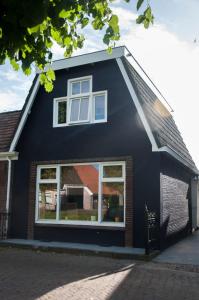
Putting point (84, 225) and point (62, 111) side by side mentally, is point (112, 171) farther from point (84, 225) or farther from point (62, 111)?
point (62, 111)

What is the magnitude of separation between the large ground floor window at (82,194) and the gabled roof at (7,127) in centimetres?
212

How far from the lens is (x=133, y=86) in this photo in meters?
12.2

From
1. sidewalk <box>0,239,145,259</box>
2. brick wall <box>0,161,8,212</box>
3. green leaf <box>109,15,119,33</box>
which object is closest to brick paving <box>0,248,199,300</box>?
sidewalk <box>0,239,145,259</box>

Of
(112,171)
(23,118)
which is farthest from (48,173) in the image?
(112,171)

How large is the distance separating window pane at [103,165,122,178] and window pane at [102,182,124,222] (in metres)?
0.27

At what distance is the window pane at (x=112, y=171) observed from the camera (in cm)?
1232

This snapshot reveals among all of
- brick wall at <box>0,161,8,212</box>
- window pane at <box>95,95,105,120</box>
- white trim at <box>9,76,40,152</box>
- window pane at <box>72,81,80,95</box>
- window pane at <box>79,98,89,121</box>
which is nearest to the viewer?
window pane at <box>95,95,105,120</box>

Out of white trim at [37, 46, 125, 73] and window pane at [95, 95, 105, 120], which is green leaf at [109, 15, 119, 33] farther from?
window pane at [95, 95, 105, 120]

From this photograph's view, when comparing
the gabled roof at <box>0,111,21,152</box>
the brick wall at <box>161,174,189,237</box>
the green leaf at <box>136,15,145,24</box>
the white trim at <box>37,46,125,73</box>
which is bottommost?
the brick wall at <box>161,174,189,237</box>

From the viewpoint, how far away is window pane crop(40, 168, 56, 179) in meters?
13.6

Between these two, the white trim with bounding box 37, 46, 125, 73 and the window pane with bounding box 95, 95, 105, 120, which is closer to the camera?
the white trim with bounding box 37, 46, 125, 73

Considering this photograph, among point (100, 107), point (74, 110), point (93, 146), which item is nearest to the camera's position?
point (93, 146)

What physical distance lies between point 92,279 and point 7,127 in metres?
10.0

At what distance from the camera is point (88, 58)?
13.2 meters
